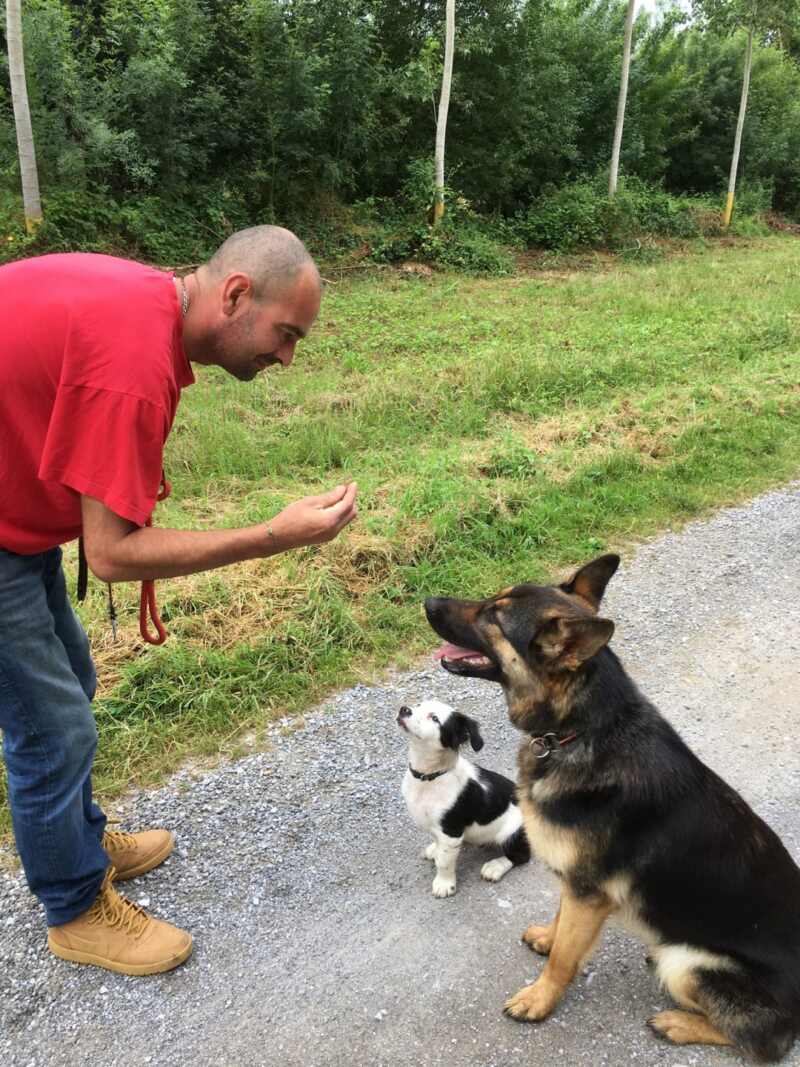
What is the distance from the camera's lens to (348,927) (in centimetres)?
277

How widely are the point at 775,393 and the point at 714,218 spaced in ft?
78.4

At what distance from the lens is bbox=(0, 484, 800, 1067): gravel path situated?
2402mm

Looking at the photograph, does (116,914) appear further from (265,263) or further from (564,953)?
(265,263)

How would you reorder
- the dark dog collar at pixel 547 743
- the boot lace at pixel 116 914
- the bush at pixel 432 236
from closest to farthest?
the dark dog collar at pixel 547 743, the boot lace at pixel 116 914, the bush at pixel 432 236

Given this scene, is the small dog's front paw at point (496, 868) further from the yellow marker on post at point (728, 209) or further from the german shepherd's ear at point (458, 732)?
the yellow marker on post at point (728, 209)

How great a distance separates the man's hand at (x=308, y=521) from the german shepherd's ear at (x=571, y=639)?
2.50ft

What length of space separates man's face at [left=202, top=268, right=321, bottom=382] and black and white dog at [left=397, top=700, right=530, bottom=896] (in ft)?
5.26

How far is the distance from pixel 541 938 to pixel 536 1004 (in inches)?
9.4

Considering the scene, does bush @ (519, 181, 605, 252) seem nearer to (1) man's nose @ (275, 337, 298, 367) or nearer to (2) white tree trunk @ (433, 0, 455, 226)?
(2) white tree trunk @ (433, 0, 455, 226)

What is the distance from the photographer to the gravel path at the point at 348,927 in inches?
94.6

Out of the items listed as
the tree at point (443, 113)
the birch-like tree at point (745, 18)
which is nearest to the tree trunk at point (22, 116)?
the tree at point (443, 113)

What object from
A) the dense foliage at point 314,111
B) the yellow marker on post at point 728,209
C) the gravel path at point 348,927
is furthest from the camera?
the yellow marker on post at point 728,209

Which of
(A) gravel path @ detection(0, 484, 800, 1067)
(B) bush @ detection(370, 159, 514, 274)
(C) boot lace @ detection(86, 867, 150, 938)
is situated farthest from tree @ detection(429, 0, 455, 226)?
(C) boot lace @ detection(86, 867, 150, 938)

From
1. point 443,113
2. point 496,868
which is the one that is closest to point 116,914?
point 496,868
